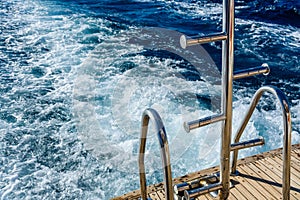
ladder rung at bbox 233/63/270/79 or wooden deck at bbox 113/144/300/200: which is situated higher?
ladder rung at bbox 233/63/270/79

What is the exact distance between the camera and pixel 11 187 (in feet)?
10.4

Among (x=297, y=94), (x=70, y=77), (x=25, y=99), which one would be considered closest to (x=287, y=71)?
(x=297, y=94)

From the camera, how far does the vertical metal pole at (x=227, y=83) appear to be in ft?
3.50

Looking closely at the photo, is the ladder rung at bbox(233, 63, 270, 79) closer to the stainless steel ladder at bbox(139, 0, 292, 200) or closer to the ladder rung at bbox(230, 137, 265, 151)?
the stainless steel ladder at bbox(139, 0, 292, 200)

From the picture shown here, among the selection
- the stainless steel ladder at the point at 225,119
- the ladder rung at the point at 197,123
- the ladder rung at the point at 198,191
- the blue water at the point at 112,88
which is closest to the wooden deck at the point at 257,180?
the stainless steel ladder at the point at 225,119

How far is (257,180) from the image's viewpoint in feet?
7.09

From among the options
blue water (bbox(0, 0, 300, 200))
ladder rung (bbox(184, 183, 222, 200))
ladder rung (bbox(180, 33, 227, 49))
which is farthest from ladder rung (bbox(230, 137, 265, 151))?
blue water (bbox(0, 0, 300, 200))

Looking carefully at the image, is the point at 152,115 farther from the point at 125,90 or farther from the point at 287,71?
the point at 287,71

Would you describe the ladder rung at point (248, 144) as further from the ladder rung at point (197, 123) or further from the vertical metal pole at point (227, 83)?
the ladder rung at point (197, 123)

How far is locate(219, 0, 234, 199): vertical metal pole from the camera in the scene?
1.07 meters

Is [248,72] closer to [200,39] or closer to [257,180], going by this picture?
[200,39]

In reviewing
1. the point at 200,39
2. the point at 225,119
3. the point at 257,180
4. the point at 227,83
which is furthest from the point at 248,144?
the point at 257,180

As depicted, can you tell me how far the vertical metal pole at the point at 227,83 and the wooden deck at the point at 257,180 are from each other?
2.56 feet

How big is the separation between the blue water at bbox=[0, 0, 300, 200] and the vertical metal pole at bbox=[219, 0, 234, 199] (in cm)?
206
